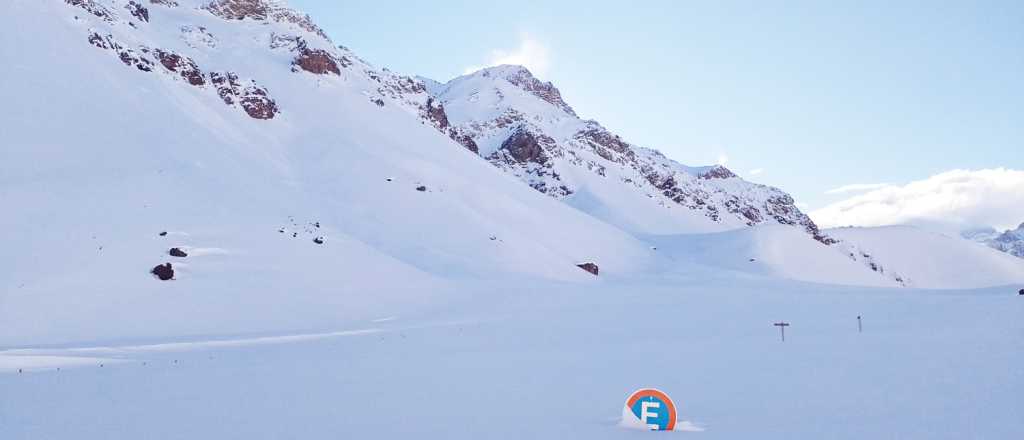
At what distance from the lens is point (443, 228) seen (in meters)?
40.8

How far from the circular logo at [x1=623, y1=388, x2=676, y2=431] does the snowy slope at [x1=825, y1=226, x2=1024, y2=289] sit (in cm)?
10223

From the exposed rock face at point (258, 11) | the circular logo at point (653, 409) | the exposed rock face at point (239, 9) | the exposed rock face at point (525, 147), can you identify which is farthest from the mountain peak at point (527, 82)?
the circular logo at point (653, 409)

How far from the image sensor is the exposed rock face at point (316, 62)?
2621 inches

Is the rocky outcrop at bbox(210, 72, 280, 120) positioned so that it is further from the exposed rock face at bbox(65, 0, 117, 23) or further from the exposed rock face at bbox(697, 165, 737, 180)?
the exposed rock face at bbox(697, 165, 737, 180)

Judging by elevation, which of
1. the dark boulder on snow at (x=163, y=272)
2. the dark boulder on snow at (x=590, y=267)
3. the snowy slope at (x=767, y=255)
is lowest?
the dark boulder on snow at (x=163, y=272)

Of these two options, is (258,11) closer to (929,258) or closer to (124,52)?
(124,52)

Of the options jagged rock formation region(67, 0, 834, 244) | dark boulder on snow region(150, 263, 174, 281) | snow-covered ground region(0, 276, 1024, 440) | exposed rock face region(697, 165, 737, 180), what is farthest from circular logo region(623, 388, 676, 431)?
exposed rock face region(697, 165, 737, 180)

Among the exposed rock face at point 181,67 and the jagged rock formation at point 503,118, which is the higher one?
the jagged rock formation at point 503,118

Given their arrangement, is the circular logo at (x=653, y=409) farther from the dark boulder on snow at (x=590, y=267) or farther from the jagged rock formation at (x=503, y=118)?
the jagged rock formation at (x=503, y=118)

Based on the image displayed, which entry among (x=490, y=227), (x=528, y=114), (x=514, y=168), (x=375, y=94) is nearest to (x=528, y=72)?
(x=528, y=114)

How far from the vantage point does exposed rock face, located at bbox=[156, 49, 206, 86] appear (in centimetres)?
4900

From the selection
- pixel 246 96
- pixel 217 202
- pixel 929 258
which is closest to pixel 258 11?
pixel 246 96

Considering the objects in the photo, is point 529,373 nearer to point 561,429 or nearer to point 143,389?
point 561,429

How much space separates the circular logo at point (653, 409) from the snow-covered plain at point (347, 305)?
338mm
